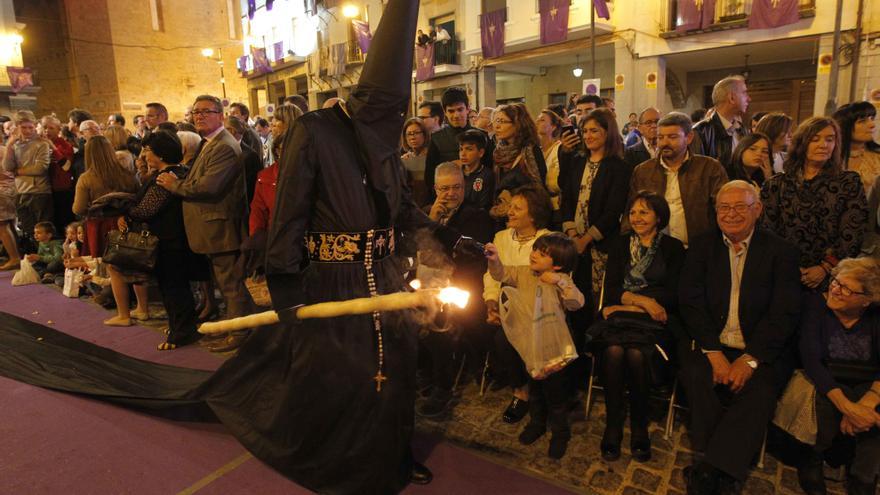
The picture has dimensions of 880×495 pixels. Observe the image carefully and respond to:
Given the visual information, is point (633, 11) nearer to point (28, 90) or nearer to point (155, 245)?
point (155, 245)

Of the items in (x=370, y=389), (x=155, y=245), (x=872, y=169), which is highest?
(x=872, y=169)

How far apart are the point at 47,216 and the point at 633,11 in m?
13.5

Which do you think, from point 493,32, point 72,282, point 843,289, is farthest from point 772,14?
point 72,282

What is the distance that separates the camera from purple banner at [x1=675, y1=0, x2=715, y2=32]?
1228 centimetres

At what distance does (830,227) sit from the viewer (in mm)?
3172

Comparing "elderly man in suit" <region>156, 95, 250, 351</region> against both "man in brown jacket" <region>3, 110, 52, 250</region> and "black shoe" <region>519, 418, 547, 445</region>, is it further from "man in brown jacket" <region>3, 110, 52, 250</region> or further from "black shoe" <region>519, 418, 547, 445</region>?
"man in brown jacket" <region>3, 110, 52, 250</region>

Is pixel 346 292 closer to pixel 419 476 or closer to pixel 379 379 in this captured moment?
pixel 379 379

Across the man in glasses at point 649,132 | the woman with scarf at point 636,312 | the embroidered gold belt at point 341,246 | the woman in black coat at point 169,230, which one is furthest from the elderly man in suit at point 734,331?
the woman in black coat at point 169,230

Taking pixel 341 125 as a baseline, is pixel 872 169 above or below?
below

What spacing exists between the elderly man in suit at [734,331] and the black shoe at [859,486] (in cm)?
45

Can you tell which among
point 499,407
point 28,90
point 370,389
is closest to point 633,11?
point 499,407

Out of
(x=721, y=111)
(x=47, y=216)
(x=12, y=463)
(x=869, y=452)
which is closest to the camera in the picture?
(x=869, y=452)

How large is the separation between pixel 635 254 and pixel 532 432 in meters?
1.23

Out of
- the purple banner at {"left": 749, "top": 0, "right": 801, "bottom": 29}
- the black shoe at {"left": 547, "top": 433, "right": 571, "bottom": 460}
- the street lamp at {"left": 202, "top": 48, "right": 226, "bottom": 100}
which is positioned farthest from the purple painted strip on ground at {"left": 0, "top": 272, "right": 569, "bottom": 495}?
the street lamp at {"left": 202, "top": 48, "right": 226, "bottom": 100}
